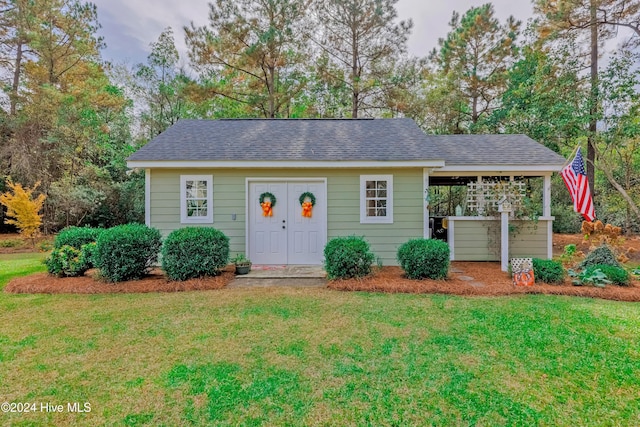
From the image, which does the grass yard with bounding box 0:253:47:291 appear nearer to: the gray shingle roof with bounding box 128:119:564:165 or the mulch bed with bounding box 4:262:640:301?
the mulch bed with bounding box 4:262:640:301

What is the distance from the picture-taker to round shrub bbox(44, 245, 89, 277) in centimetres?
608

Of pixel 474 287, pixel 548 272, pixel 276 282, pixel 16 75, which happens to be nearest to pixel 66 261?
pixel 276 282

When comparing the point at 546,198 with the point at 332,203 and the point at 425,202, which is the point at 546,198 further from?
the point at 332,203

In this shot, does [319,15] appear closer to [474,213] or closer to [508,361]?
[474,213]

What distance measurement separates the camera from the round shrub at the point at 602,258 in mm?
5996

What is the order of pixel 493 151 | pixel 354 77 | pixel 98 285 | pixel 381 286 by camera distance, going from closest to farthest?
pixel 381 286
pixel 98 285
pixel 493 151
pixel 354 77

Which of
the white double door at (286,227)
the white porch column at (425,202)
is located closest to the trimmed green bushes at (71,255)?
the white double door at (286,227)

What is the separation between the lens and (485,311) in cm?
430

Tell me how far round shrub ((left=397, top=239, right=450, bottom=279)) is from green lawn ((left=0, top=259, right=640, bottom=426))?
3.58ft

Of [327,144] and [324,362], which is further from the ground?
[327,144]

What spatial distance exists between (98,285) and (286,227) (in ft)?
12.5

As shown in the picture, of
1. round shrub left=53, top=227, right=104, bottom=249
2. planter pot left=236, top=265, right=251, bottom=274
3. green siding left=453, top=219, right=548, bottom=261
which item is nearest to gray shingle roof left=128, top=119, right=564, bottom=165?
green siding left=453, top=219, right=548, bottom=261

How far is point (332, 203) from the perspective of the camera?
722cm

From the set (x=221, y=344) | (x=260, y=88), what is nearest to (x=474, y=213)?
(x=221, y=344)
